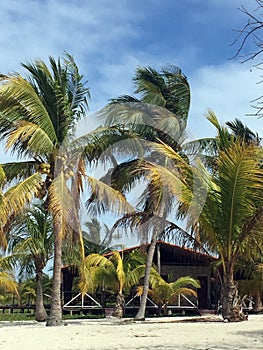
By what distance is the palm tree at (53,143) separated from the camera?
47.5 ft

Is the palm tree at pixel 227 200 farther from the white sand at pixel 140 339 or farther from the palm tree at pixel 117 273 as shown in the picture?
the palm tree at pixel 117 273

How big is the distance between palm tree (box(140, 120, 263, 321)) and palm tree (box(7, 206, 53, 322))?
23.8ft

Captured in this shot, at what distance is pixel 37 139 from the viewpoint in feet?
47.5

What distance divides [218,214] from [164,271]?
13.6 m

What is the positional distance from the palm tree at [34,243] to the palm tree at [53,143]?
4.74 m

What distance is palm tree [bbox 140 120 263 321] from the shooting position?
43.6 ft

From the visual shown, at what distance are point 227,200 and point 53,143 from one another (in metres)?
5.07

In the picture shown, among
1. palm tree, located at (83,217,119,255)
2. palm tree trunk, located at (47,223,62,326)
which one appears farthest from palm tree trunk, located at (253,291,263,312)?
palm tree trunk, located at (47,223,62,326)

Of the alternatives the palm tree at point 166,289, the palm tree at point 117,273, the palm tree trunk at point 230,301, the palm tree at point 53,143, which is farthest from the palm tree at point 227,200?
the palm tree at point 166,289

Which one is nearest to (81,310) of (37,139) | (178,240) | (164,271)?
(164,271)

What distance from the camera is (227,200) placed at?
536 inches

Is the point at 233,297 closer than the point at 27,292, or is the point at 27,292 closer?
the point at 233,297

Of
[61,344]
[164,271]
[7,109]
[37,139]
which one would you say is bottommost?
[61,344]

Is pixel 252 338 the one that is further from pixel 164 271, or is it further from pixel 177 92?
pixel 164 271
